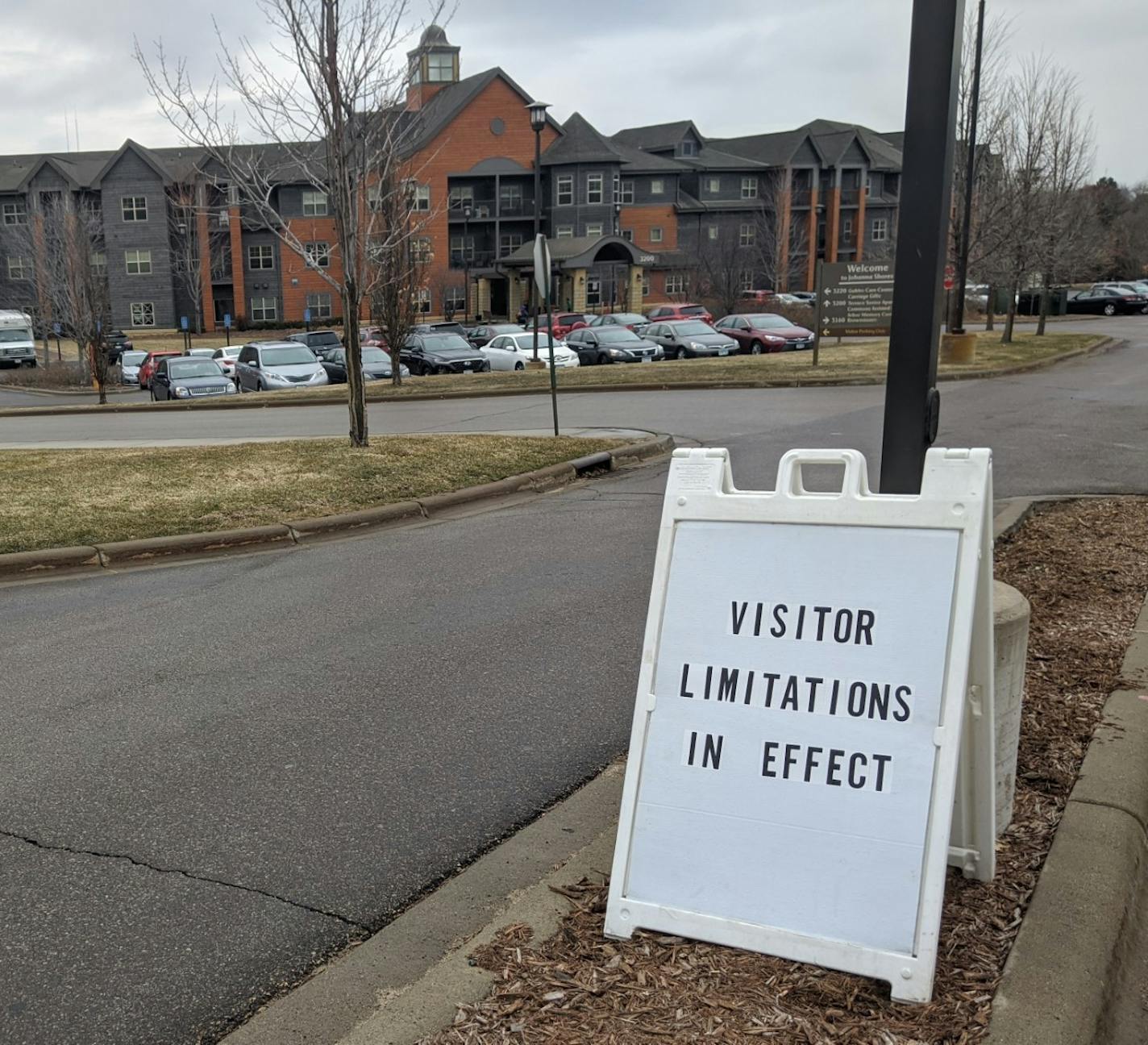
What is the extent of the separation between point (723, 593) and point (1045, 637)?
317 centimetres

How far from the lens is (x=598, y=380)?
82.3 feet

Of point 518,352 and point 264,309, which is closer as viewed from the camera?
point 518,352

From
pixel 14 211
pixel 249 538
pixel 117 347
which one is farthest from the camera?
pixel 14 211

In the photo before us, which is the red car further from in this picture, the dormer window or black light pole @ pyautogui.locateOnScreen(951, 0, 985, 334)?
the dormer window

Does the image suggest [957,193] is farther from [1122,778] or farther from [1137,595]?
[1122,778]

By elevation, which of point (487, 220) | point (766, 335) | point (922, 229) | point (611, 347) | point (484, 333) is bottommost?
point (611, 347)

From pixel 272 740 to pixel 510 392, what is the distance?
64.5 feet

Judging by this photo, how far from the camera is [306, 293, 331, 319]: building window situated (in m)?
68.8

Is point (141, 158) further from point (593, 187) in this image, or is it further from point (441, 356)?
point (441, 356)

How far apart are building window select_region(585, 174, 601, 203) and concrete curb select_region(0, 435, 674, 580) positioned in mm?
60684

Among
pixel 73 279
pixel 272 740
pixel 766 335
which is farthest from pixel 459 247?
pixel 272 740

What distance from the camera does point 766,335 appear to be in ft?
122

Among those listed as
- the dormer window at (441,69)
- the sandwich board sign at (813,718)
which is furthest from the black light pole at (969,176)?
the dormer window at (441,69)

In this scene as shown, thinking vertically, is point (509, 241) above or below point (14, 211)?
below
